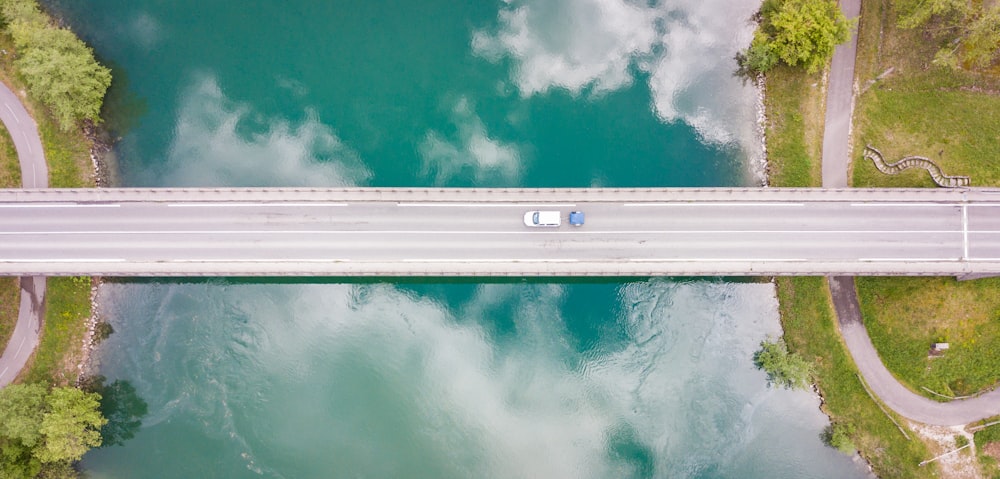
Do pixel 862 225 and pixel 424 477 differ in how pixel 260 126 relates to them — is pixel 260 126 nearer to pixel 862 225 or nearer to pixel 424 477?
pixel 424 477

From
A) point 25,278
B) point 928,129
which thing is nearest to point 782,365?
point 928,129

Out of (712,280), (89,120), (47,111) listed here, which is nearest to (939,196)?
(712,280)

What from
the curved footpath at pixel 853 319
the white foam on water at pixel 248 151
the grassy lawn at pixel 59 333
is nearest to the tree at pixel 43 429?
the grassy lawn at pixel 59 333

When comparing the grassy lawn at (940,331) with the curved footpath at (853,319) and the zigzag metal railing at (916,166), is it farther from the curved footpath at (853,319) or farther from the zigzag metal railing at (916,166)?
the zigzag metal railing at (916,166)

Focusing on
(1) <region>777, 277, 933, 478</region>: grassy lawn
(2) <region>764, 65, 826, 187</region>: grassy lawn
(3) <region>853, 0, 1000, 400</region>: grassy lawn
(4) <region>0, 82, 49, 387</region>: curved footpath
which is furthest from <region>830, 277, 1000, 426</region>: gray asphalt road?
(4) <region>0, 82, 49, 387</region>: curved footpath

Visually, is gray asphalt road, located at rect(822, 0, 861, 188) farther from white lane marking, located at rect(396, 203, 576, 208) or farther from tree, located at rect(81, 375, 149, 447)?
tree, located at rect(81, 375, 149, 447)

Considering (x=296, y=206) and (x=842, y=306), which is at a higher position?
(x=296, y=206)
